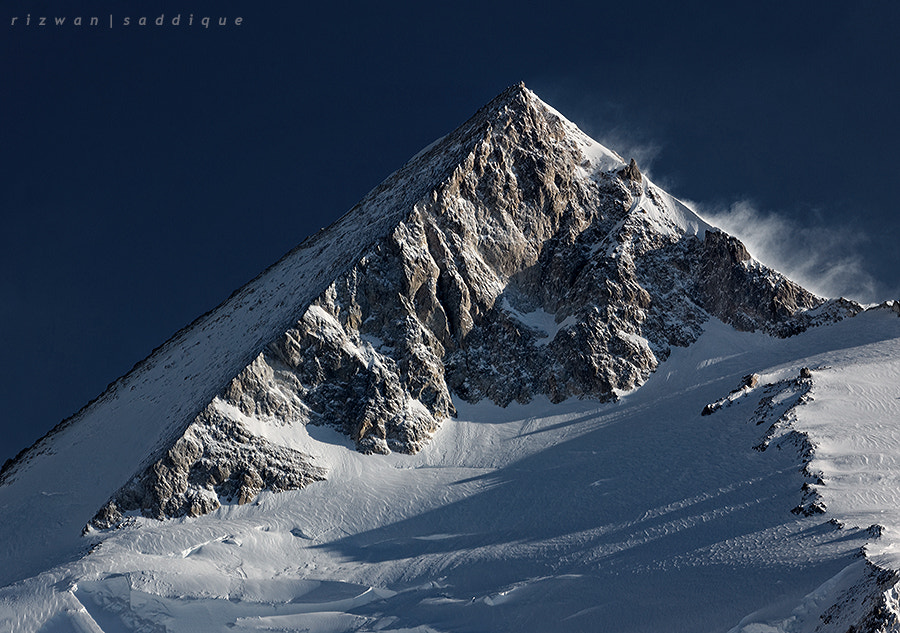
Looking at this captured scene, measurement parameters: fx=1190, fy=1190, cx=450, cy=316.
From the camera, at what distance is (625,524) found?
97562 mm

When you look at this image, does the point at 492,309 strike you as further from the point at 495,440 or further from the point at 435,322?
the point at 495,440

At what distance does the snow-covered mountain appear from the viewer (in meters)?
89.7

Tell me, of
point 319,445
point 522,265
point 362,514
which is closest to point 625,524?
point 362,514

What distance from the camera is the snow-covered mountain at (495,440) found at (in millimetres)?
89688

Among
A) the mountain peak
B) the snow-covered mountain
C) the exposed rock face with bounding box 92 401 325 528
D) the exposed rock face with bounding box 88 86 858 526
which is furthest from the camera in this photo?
the exposed rock face with bounding box 88 86 858 526

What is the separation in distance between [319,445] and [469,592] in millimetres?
26685

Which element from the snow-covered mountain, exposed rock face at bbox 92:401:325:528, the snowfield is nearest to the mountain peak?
exposed rock face at bbox 92:401:325:528

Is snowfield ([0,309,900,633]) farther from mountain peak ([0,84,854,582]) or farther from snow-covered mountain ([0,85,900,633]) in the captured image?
mountain peak ([0,84,854,582])

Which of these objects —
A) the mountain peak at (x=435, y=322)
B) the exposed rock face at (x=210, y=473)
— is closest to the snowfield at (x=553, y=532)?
the exposed rock face at (x=210, y=473)

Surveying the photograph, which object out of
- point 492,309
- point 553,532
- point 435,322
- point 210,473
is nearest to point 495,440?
point 435,322

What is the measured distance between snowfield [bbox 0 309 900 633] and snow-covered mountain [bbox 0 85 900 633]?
266 mm

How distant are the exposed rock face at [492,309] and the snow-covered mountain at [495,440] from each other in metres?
0.28

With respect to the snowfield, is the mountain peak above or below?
above

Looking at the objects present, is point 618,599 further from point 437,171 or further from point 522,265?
point 437,171
